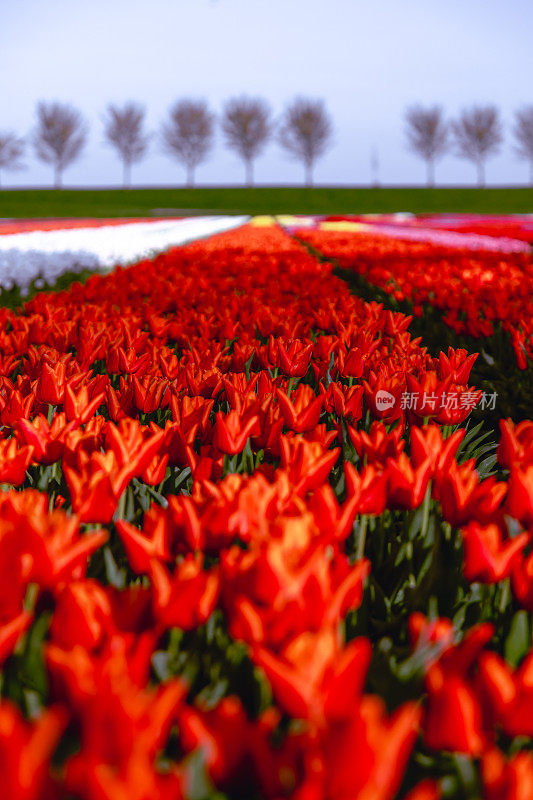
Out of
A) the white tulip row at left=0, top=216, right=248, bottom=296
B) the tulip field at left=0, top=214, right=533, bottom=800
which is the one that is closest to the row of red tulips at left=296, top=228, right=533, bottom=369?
the tulip field at left=0, top=214, right=533, bottom=800

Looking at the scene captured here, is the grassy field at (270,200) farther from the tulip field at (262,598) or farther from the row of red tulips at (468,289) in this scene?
the tulip field at (262,598)

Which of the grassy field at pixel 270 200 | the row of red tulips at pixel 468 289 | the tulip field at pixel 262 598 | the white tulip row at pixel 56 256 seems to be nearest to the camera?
the tulip field at pixel 262 598

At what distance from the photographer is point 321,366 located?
2.77 m

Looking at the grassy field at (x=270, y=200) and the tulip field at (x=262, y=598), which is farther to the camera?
the grassy field at (x=270, y=200)

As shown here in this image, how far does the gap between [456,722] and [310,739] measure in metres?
0.18

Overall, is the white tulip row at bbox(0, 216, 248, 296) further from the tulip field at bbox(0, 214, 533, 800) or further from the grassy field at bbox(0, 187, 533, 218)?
the grassy field at bbox(0, 187, 533, 218)

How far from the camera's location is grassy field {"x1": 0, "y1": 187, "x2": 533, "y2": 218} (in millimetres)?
56188

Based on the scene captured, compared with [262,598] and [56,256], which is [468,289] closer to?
[262,598]

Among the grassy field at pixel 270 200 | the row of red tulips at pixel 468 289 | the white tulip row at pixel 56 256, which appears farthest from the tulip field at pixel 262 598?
the grassy field at pixel 270 200

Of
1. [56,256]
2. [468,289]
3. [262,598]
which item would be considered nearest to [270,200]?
[56,256]

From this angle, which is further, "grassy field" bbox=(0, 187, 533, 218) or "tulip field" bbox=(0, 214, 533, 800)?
"grassy field" bbox=(0, 187, 533, 218)

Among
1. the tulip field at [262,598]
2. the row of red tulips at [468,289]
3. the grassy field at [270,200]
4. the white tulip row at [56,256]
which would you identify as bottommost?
the tulip field at [262,598]

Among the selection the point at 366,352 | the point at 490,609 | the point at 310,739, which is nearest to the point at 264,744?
the point at 310,739

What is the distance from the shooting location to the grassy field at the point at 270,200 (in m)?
56.2
